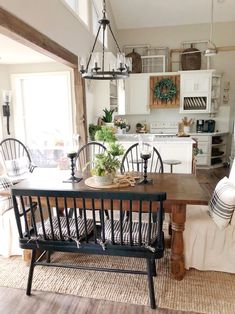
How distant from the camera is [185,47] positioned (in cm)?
679

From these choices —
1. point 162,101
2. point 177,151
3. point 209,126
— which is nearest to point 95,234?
point 177,151

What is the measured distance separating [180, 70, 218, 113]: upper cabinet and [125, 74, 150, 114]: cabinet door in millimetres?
875

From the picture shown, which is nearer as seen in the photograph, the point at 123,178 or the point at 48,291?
the point at 48,291

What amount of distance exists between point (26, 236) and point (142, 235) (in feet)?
2.96

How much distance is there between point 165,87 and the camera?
22.0 ft

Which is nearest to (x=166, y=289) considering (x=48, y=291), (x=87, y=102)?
(x=48, y=291)

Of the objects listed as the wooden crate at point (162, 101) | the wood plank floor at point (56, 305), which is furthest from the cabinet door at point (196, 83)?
the wood plank floor at point (56, 305)

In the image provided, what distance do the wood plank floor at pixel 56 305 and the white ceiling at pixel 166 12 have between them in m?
6.01

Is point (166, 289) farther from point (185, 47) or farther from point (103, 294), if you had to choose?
point (185, 47)

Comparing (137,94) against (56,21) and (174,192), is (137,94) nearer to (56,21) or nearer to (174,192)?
(56,21)

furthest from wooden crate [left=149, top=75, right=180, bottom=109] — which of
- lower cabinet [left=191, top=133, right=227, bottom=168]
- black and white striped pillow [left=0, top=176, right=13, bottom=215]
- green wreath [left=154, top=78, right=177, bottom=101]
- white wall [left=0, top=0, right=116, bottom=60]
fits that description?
black and white striped pillow [left=0, top=176, right=13, bottom=215]

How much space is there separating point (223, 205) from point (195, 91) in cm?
489

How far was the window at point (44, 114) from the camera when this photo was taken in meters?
5.29

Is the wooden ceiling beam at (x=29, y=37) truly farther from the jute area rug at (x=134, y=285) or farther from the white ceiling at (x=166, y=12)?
the white ceiling at (x=166, y=12)
